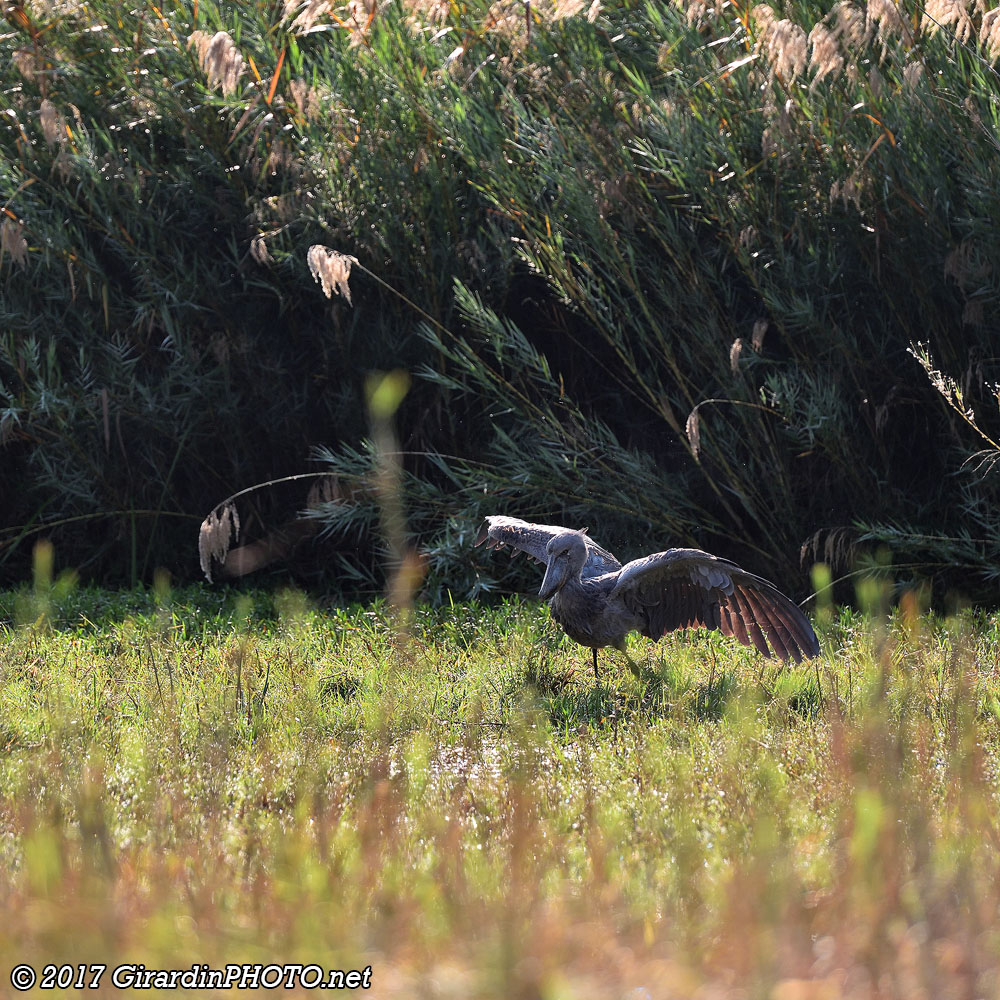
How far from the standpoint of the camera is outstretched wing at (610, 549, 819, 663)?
13.2ft

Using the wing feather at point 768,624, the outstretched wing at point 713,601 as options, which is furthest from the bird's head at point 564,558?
the wing feather at point 768,624

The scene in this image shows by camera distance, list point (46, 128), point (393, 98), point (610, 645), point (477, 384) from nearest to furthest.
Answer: point (610, 645) < point (46, 128) < point (393, 98) < point (477, 384)

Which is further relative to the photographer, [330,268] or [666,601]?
[330,268]

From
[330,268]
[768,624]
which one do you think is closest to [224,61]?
[330,268]

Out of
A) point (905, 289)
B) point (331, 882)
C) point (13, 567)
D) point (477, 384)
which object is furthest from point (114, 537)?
point (331, 882)

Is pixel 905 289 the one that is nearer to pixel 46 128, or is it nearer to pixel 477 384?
pixel 477 384

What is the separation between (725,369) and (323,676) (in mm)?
2272

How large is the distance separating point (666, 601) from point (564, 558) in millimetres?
381

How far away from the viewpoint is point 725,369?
17.7ft

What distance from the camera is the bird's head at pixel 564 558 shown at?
427cm
